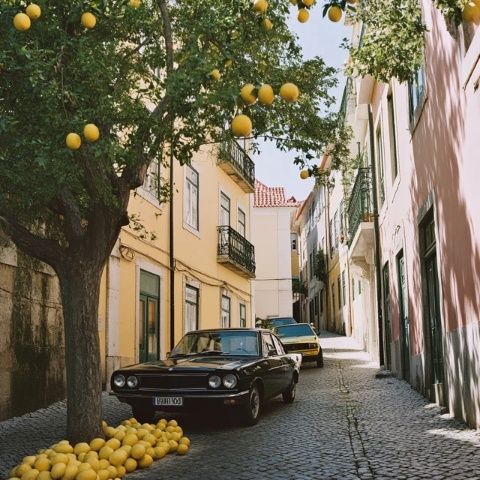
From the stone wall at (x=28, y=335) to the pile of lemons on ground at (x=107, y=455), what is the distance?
11.2ft

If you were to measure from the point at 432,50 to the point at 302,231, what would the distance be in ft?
152

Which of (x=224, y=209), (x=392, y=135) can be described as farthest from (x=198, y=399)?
(x=224, y=209)

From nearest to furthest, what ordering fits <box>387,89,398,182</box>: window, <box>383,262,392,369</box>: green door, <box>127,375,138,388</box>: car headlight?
1. <box>127,375,138,388</box>: car headlight
2. <box>387,89,398,182</box>: window
3. <box>383,262,392,369</box>: green door

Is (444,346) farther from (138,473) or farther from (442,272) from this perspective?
(138,473)

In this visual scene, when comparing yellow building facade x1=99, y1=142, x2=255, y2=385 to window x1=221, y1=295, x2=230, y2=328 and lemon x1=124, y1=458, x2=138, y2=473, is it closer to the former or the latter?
window x1=221, y1=295, x2=230, y2=328

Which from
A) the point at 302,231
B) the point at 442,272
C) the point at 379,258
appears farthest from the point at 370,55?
the point at 302,231

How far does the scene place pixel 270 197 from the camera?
3744cm

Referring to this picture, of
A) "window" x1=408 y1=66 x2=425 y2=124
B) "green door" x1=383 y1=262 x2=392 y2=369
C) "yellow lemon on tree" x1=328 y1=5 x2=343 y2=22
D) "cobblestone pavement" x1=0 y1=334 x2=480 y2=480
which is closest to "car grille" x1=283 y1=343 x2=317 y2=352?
"green door" x1=383 y1=262 x2=392 y2=369

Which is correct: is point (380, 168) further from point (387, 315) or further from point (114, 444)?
point (114, 444)

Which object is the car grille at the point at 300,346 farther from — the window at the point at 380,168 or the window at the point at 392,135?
the window at the point at 392,135

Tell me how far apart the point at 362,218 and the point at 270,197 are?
19061 millimetres

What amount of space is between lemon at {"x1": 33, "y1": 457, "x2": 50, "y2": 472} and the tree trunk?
4.96ft

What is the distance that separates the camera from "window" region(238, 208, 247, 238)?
25.9m

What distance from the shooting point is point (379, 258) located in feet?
58.2
